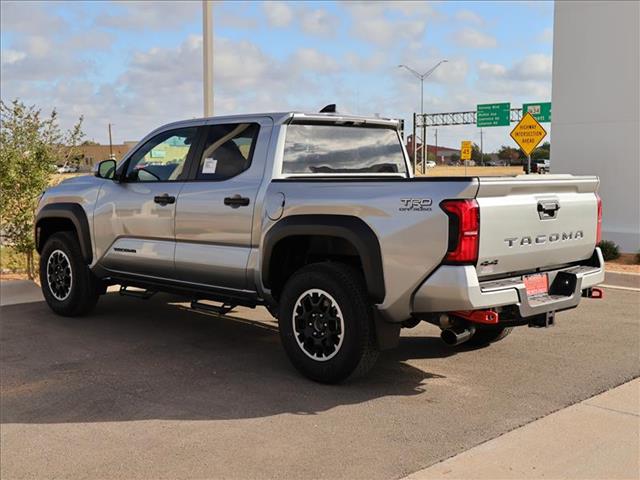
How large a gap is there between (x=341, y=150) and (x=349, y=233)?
158cm

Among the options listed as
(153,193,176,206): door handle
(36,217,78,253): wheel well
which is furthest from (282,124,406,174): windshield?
(36,217,78,253): wheel well

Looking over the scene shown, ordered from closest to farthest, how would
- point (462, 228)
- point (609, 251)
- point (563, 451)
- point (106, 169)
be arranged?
point (563, 451) < point (462, 228) < point (106, 169) < point (609, 251)

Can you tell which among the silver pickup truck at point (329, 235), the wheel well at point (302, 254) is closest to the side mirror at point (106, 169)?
the silver pickup truck at point (329, 235)

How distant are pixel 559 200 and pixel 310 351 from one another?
7.06 feet

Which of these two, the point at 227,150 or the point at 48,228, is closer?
the point at 227,150

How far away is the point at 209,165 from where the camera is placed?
21.0 ft

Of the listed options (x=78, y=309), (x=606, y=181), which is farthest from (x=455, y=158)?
(x=78, y=309)

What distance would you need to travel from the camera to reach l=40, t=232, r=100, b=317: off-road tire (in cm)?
755

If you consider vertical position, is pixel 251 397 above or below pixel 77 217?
below

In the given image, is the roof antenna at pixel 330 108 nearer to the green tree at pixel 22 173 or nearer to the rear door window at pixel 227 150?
the rear door window at pixel 227 150

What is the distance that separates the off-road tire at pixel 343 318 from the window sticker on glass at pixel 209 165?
1.41 metres

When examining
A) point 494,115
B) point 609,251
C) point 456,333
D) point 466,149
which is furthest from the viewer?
point 494,115

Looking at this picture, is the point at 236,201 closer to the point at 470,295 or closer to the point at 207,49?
the point at 470,295

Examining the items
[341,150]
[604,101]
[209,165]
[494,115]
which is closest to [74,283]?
[209,165]
